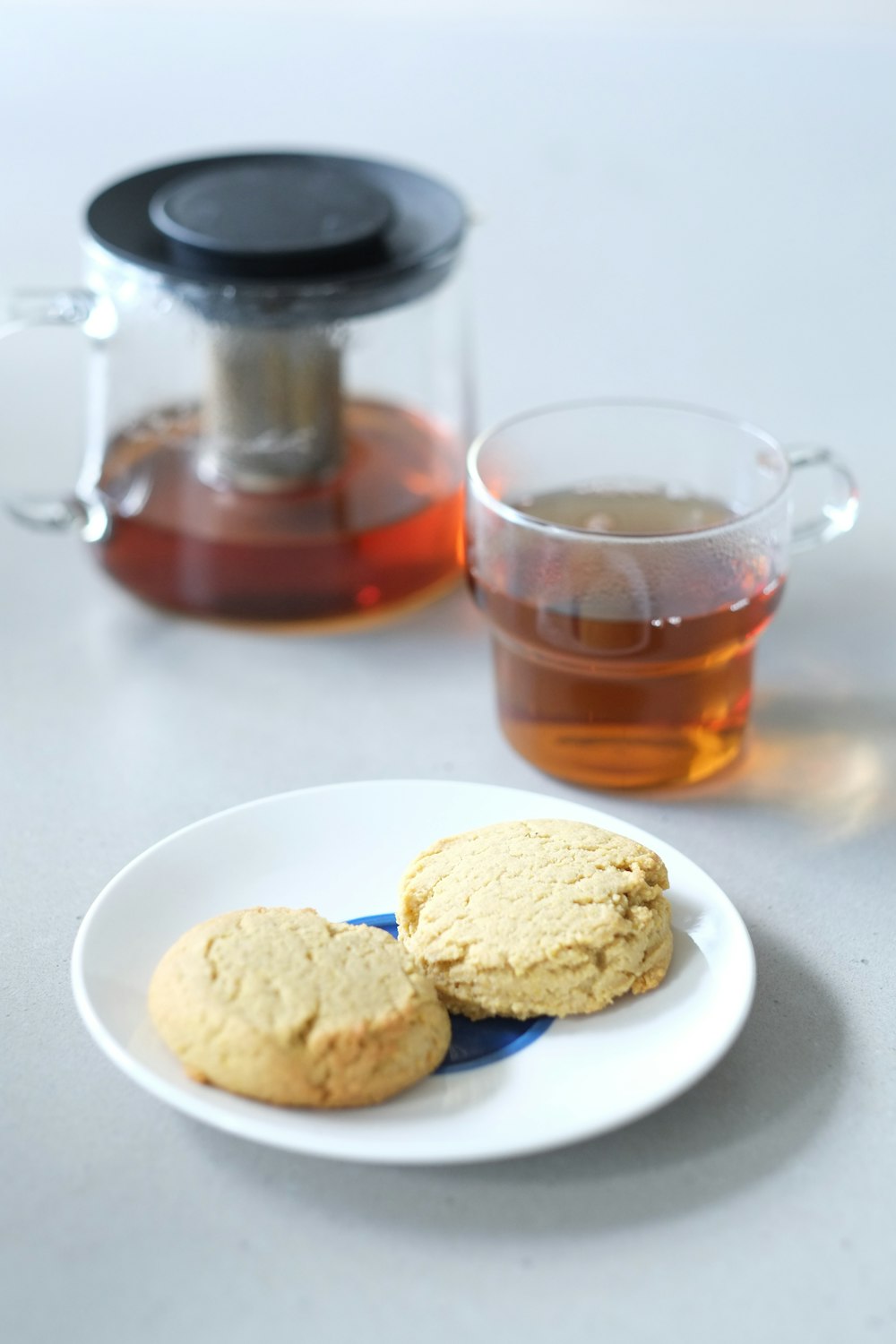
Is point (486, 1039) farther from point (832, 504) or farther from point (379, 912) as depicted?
point (832, 504)

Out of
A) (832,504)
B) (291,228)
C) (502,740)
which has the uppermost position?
(291,228)

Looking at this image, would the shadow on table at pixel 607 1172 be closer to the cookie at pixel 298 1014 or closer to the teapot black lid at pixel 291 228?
the cookie at pixel 298 1014

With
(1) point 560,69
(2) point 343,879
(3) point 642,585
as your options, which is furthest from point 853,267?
(2) point 343,879

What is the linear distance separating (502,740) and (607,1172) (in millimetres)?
312

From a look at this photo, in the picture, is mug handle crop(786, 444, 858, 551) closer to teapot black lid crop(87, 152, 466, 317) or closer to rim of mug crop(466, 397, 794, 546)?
rim of mug crop(466, 397, 794, 546)

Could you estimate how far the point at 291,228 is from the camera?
0.81 m

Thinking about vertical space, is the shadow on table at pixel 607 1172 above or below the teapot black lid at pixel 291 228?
below

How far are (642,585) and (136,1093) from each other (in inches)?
12.6

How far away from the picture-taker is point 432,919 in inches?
23.3

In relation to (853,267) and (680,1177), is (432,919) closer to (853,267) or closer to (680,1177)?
(680,1177)

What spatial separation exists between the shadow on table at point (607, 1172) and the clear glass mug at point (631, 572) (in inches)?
8.0

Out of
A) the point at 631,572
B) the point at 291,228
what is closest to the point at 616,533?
the point at 631,572

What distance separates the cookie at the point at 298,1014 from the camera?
0.52 meters

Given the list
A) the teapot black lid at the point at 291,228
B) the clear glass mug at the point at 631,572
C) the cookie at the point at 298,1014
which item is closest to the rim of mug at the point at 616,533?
the clear glass mug at the point at 631,572
